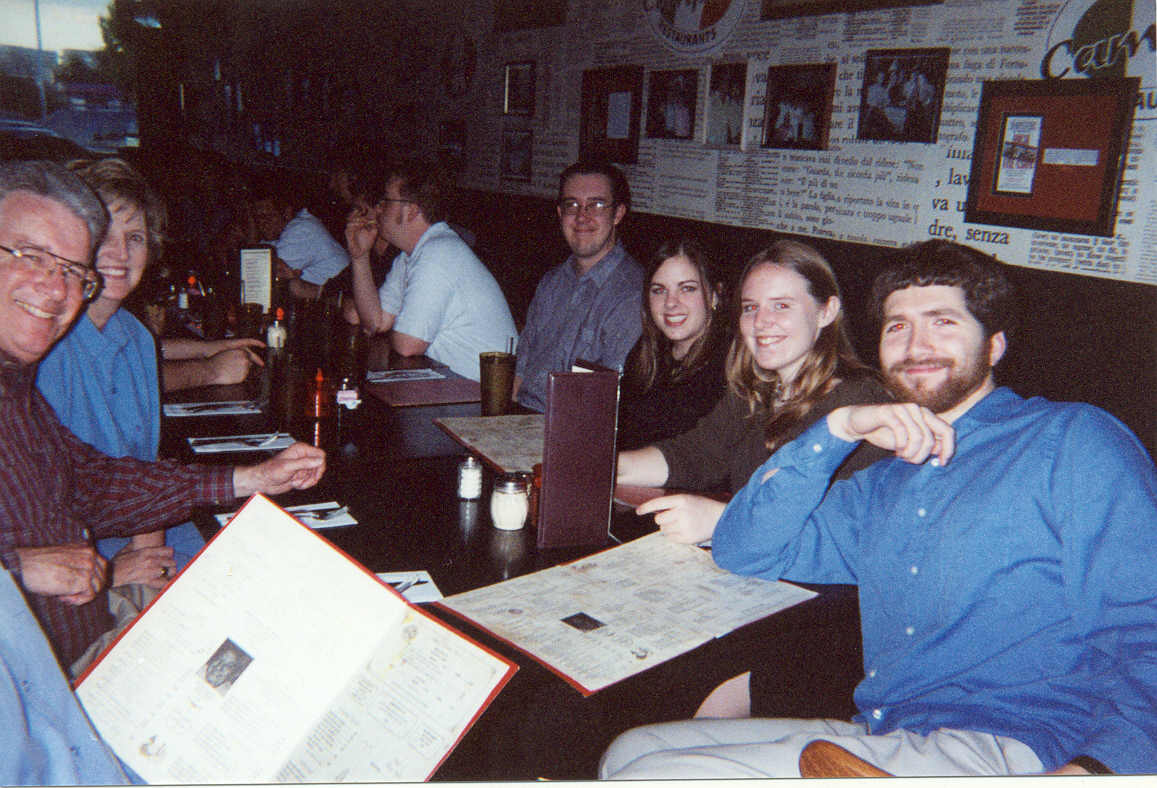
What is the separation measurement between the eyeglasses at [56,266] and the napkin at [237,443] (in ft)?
1.59

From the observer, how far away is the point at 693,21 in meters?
2.83

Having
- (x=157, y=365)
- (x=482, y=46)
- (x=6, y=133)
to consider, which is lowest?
(x=157, y=365)

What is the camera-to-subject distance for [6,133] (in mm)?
1726

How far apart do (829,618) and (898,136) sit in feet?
5.03

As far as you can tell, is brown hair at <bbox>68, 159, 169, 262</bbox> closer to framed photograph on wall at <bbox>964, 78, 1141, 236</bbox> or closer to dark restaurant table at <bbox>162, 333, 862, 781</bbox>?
dark restaurant table at <bbox>162, 333, 862, 781</bbox>

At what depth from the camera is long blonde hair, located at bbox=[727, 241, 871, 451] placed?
1.62 metres

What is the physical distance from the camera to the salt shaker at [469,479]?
1410 millimetres

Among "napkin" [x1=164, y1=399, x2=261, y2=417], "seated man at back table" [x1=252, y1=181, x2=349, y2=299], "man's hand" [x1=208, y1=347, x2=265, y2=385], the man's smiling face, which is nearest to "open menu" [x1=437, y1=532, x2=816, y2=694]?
the man's smiling face

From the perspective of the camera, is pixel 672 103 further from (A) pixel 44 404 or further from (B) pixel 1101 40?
(A) pixel 44 404

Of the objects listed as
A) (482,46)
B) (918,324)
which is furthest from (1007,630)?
(482,46)

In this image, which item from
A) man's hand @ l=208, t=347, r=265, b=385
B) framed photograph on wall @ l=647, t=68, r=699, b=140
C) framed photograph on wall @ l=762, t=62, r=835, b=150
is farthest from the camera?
framed photograph on wall @ l=647, t=68, r=699, b=140

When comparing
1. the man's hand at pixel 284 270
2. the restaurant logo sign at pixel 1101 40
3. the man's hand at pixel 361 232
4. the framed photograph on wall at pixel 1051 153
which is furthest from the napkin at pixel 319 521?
the man's hand at pixel 284 270

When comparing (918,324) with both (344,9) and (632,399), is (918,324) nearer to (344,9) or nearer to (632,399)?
(632,399)

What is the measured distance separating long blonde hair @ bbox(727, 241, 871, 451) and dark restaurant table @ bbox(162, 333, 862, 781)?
41 centimetres
